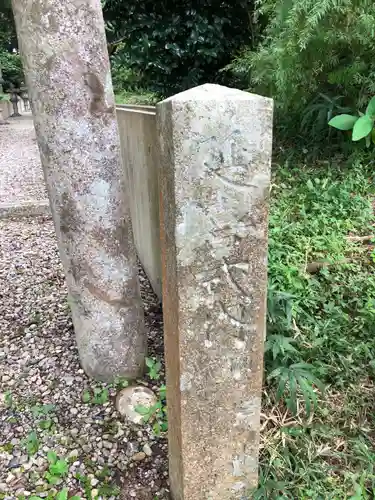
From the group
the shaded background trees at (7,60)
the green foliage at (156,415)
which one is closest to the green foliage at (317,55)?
the green foliage at (156,415)

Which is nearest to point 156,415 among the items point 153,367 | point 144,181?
point 153,367

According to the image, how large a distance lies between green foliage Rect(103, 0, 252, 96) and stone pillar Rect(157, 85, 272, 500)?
4104 mm

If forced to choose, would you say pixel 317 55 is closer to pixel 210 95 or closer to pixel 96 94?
pixel 96 94

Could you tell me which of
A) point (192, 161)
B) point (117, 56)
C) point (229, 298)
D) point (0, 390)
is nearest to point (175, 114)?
point (192, 161)

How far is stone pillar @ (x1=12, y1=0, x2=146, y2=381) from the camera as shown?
5.74 ft

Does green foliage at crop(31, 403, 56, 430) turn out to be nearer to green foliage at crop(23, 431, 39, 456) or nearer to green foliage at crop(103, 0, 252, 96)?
green foliage at crop(23, 431, 39, 456)

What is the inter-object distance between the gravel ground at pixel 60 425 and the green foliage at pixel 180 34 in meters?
3.20

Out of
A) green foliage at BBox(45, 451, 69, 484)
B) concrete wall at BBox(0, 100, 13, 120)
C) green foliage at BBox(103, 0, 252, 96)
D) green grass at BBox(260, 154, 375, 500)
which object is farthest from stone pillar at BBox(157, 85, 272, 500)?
concrete wall at BBox(0, 100, 13, 120)

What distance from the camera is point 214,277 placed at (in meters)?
1.23

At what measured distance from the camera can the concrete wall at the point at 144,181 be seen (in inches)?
92.6

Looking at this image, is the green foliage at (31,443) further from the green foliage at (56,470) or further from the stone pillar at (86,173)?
the stone pillar at (86,173)

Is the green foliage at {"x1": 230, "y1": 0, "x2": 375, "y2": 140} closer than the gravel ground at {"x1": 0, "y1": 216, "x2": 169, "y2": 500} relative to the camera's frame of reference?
No

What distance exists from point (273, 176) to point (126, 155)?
1184 millimetres

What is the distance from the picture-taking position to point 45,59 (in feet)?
5.74
